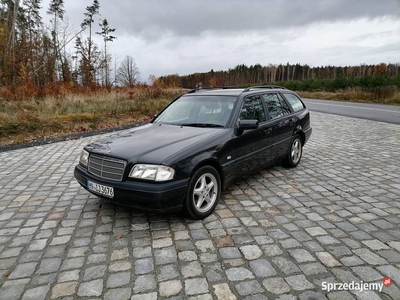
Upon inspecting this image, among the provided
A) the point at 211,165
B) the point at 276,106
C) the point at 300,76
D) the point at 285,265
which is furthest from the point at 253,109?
the point at 300,76

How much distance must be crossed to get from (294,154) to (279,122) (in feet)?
3.27

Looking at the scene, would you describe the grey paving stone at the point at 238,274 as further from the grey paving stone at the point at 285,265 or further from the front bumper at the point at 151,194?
the front bumper at the point at 151,194


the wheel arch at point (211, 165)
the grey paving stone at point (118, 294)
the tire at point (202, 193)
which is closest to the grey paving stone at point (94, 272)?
the grey paving stone at point (118, 294)

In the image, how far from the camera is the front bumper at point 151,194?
2879 millimetres

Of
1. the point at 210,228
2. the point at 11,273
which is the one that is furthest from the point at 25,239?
the point at 210,228

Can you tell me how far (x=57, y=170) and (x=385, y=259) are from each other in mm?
5579

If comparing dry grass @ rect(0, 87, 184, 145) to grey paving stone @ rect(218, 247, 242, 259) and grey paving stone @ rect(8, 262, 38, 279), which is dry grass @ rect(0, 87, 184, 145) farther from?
grey paving stone @ rect(218, 247, 242, 259)

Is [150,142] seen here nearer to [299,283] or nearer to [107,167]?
[107,167]

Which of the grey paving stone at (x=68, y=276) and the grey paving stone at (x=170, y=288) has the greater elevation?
the grey paving stone at (x=170, y=288)

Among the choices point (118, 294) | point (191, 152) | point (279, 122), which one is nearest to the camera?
point (118, 294)

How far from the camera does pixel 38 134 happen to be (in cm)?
908

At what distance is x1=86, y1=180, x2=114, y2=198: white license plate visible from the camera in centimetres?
307

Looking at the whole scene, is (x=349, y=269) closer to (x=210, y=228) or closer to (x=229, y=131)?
(x=210, y=228)

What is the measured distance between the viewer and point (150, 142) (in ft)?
11.1
